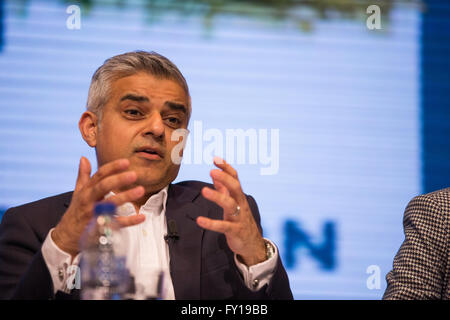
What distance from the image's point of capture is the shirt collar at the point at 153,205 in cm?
231

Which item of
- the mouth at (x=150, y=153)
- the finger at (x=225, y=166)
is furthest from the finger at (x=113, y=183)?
the mouth at (x=150, y=153)

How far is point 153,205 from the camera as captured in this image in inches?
93.7

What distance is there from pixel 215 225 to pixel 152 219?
0.69 m

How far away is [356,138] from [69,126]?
5.95 feet

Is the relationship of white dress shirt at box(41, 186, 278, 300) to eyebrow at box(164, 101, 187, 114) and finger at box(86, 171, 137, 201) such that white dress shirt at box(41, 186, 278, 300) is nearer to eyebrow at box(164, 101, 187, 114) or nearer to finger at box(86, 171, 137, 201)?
finger at box(86, 171, 137, 201)

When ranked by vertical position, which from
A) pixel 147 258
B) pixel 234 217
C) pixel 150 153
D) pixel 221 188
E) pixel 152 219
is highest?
pixel 150 153

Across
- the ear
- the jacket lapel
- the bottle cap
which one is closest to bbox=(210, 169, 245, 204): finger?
the bottle cap

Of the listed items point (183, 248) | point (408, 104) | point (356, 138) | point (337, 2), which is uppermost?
point (337, 2)

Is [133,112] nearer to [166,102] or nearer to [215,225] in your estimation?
[166,102]

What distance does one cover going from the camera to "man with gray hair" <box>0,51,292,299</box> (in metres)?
1.76

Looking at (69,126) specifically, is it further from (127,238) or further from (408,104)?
(408,104)

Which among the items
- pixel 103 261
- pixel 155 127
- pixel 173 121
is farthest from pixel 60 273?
pixel 173 121
